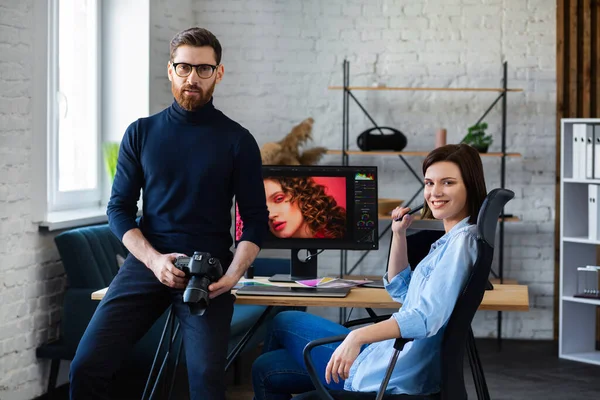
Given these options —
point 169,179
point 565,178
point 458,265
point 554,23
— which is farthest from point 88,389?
point 554,23

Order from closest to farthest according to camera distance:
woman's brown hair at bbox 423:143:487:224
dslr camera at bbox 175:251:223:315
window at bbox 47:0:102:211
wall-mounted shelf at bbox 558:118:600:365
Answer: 1. woman's brown hair at bbox 423:143:487:224
2. dslr camera at bbox 175:251:223:315
3. window at bbox 47:0:102:211
4. wall-mounted shelf at bbox 558:118:600:365

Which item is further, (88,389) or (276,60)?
(276,60)

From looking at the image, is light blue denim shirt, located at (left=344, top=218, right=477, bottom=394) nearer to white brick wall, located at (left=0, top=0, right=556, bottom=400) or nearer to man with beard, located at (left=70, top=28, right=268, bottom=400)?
man with beard, located at (left=70, top=28, right=268, bottom=400)

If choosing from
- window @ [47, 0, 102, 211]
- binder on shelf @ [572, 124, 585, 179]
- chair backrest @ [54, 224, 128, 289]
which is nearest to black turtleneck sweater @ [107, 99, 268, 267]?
chair backrest @ [54, 224, 128, 289]

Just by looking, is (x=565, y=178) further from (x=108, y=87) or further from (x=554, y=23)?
(x=108, y=87)

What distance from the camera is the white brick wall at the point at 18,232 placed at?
11.8 feet

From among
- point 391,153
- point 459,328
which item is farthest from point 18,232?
point 391,153

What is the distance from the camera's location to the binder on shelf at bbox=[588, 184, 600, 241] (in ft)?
16.4

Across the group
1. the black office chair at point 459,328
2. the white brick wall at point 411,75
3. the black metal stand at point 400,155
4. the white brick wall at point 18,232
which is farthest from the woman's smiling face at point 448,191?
the white brick wall at point 411,75

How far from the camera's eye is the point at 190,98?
2658 millimetres

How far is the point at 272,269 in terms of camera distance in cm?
451

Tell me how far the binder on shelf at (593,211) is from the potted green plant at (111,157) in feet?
9.34

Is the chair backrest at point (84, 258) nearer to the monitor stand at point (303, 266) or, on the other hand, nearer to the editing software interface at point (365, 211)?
the monitor stand at point (303, 266)

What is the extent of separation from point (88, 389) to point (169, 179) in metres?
0.69
